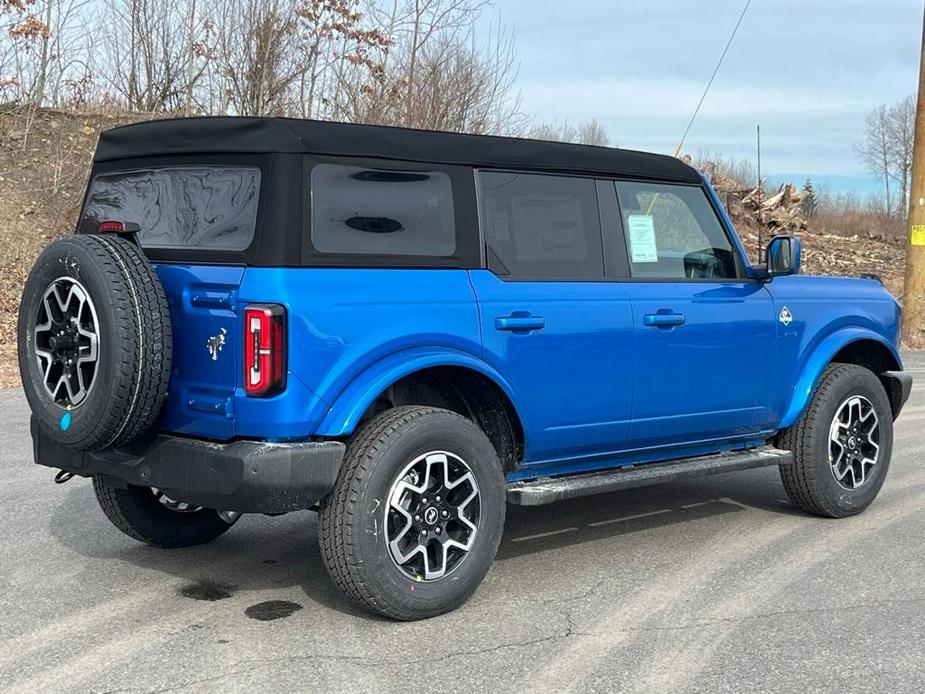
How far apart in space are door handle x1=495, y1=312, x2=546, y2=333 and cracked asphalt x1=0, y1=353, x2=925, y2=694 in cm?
116

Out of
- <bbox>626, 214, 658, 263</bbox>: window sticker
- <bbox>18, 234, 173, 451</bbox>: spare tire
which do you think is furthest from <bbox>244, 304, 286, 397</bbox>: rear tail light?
<bbox>626, 214, 658, 263</bbox>: window sticker

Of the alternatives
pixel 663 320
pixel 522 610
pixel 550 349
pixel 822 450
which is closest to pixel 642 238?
pixel 663 320

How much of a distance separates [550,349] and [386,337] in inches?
35.5

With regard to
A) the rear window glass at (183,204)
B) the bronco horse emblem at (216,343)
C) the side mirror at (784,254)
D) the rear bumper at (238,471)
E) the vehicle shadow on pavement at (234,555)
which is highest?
the rear window glass at (183,204)

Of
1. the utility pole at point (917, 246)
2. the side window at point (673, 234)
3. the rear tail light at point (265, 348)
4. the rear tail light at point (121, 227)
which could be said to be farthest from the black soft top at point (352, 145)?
the utility pole at point (917, 246)

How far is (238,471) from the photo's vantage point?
4.16 m

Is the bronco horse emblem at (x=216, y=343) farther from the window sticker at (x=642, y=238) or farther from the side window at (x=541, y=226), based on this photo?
the window sticker at (x=642, y=238)

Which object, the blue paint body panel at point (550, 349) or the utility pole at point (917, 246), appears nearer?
the blue paint body panel at point (550, 349)

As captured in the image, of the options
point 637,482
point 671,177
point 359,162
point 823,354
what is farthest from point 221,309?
point 823,354

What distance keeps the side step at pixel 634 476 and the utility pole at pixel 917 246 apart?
41.7 ft

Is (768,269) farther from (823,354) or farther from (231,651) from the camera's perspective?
(231,651)

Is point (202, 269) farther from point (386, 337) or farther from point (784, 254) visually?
→ point (784, 254)

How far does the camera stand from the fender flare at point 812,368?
6207mm

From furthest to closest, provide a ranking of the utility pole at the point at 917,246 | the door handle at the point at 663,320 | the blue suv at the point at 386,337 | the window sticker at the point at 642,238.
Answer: the utility pole at the point at 917,246, the window sticker at the point at 642,238, the door handle at the point at 663,320, the blue suv at the point at 386,337
